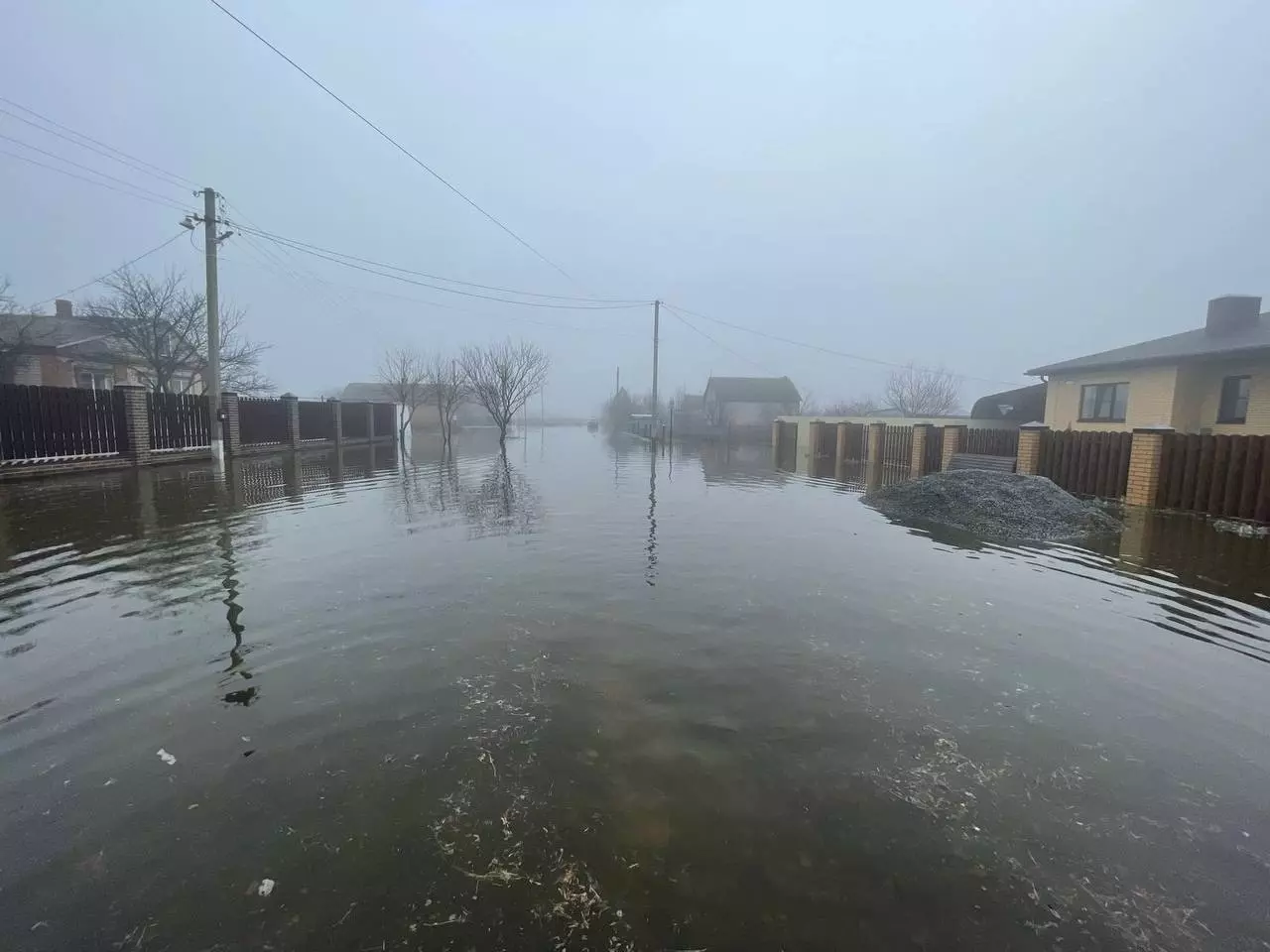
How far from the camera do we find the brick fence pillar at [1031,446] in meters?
14.4

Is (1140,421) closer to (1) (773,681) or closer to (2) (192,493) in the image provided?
(1) (773,681)

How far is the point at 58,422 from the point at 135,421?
170 centimetres

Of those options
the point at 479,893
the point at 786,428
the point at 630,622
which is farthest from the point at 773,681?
the point at 786,428

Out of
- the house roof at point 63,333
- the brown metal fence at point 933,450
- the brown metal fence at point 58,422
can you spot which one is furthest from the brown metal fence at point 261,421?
the brown metal fence at point 933,450

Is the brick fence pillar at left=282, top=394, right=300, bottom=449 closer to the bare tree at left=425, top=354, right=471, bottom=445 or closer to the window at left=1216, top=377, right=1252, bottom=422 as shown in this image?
the bare tree at left=425, top=354, right=471, bottom=445

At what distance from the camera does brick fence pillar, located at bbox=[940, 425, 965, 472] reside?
18.7 meters

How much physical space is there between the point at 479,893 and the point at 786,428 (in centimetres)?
3151

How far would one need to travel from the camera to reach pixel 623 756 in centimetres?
308

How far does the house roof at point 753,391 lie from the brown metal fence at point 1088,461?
45537mm

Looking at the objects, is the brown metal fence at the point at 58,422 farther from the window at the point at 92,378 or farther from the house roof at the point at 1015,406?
the house roof at the point at 1015,406

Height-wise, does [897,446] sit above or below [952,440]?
A: below

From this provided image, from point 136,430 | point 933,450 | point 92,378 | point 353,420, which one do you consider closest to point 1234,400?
point 933,450

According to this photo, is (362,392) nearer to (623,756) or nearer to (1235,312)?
(1235,312)

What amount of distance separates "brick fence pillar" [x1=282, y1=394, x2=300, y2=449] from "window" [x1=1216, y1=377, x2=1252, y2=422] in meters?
32.0
